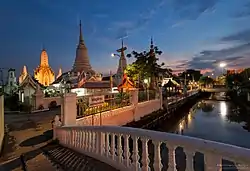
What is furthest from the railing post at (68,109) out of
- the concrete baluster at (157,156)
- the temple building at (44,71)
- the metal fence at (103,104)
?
the temple building at (44,71)

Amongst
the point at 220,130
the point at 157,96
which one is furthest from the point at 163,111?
the point at 220,130

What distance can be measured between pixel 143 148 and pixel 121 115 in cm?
1275

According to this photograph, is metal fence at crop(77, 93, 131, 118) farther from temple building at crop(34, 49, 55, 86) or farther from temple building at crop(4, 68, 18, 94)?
temple building at crop(34, 49, 55, 86)

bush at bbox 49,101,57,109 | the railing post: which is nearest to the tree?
bush at bbox 49,101,57,109

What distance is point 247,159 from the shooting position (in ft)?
7.08

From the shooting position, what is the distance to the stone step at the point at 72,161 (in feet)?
17.6

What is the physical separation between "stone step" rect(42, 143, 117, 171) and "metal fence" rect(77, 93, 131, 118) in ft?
12.5

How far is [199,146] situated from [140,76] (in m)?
32.2

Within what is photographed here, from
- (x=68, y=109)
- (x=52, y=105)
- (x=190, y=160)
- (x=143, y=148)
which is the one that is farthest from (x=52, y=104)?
(x=190, y=160)

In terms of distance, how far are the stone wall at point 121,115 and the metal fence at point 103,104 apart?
0.25m

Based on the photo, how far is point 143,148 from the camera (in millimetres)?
4004

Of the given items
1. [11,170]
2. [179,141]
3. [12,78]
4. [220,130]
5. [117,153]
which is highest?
[12,78]

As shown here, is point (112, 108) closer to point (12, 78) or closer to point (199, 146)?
point (199, 146)

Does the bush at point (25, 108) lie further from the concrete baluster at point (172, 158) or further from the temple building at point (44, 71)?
the temple building at point (44, 71)
